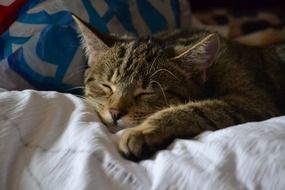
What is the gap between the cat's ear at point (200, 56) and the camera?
109cm

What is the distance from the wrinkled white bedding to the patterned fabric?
0.27 meters

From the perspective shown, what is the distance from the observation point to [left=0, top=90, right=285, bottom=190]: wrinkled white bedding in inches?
28.3

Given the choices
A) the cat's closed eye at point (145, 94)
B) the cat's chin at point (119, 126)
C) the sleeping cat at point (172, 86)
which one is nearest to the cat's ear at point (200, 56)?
the sleeping cat at point (172, 86)

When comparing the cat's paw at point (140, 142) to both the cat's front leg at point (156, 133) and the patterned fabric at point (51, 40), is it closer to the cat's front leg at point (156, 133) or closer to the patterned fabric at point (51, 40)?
the cat's front leg at point (156, 133)

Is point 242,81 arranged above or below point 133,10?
below

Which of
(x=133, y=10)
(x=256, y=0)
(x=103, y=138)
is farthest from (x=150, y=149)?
(x=256, y=0)

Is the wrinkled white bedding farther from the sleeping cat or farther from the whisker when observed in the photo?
the whisker

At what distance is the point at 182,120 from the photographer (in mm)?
972

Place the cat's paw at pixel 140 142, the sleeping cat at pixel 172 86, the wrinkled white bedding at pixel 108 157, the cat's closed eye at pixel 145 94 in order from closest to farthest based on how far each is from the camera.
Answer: the wrinkled white bedding at pixel 108 157
the cat's paw at pixel 140 142
the sleeping cat at pixel 172 86
the cat's closed eye at pixel 145 94

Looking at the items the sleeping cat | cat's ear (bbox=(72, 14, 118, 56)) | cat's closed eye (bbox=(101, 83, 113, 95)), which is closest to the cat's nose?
the sleeping cat

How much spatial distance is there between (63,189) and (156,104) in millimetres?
421

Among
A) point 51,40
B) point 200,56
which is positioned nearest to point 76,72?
point 51,40

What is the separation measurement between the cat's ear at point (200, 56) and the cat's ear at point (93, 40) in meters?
0.19

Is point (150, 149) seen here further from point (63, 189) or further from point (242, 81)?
point (242, 81)
